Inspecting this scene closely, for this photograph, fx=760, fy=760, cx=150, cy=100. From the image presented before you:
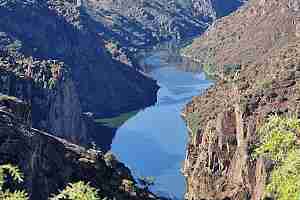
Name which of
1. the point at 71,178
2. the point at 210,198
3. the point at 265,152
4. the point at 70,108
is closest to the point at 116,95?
the point at 70,108

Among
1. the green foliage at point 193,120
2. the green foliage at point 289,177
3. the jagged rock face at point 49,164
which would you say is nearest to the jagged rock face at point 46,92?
the green foliage at point 193,120

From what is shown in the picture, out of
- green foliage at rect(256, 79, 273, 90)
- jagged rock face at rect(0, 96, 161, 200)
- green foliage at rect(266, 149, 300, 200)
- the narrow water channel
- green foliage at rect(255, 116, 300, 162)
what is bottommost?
the narrow water channel

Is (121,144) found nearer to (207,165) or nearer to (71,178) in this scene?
(207,165)

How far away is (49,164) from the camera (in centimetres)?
4131

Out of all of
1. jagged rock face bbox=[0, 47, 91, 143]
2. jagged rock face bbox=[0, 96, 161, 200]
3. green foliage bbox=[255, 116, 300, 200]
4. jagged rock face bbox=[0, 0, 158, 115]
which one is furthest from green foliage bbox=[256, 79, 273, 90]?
green foliage bbox=[255, 116, 300, 200]

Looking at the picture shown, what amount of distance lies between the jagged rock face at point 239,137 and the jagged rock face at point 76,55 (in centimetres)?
4394

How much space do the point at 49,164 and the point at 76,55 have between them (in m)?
145

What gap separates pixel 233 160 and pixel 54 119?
2749 centimetres

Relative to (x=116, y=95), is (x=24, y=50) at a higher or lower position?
higher

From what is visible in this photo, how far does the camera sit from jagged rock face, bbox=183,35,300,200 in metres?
95.1

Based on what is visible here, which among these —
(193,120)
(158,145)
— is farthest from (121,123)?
(158,145)

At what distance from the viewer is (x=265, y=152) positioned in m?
16.9

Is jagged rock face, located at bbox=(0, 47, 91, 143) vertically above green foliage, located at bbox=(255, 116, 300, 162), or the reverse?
green foliage, located at bbox=(255, 116, 300, 162)

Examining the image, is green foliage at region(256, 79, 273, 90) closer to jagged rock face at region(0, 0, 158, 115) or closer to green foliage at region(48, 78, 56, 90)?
green foliage at region(48, 78, 56, 90)
